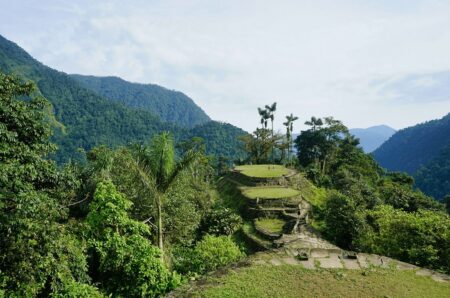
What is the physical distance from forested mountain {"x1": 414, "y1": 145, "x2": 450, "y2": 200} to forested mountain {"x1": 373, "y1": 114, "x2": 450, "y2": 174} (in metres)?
37.8

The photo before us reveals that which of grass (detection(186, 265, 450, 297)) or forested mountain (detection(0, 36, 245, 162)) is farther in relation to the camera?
forested mountain (detection(0, 36, 245, 162))

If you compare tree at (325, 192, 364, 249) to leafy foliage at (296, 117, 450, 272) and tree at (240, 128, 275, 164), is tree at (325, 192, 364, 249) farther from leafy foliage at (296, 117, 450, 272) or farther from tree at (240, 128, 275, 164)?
tree at (240, 128, 275, 164)

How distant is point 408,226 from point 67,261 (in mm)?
11215

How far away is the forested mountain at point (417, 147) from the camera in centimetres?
13906

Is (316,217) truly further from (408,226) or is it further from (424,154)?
(424,154)

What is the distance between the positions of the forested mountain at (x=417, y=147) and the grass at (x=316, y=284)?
138763 millimetres

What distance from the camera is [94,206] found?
10758mm

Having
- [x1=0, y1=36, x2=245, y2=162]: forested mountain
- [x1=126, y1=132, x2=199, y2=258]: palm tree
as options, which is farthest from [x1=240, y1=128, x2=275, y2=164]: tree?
[x1=0, y1=36, x2=245, y2=162]: forested mountain

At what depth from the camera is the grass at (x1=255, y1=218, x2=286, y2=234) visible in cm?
2245

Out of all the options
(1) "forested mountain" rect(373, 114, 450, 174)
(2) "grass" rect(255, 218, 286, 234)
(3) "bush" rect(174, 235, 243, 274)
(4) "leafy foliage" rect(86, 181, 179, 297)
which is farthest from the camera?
(1) "forested mountain" rect(373, 114, 450, 174)

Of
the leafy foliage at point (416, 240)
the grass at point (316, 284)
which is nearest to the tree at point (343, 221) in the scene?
the leafy foliage at point (416, 240)

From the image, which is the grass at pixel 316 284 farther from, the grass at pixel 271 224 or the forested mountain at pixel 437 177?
the forested mountain at pixel 437 177

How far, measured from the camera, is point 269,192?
89.8 ft

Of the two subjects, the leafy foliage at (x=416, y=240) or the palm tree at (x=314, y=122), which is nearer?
the leafy foliage at (x=416, y=240)
